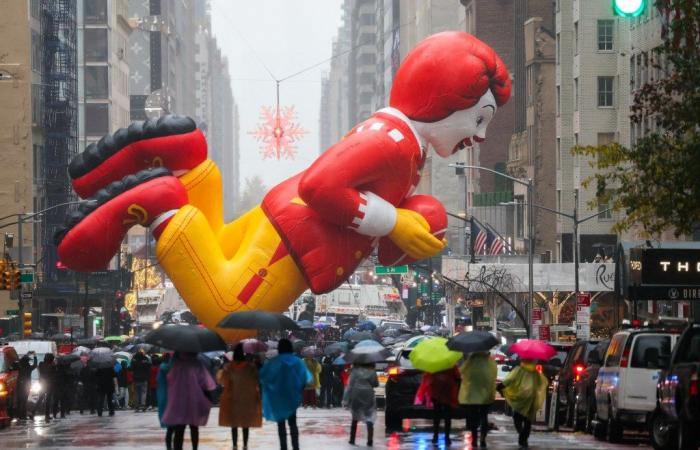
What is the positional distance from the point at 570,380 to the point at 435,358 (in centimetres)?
560

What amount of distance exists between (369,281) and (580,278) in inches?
2961

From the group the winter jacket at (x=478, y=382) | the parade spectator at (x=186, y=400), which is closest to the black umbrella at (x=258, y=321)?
the winter jacket at (x=478, y=382)

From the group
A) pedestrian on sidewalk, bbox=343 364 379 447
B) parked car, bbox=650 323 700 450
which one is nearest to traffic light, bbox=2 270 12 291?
pedestrian on sidewalk, bbox=343 364 379 447

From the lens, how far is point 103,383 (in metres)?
38.8

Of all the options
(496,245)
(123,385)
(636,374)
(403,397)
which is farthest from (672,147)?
(496,245)

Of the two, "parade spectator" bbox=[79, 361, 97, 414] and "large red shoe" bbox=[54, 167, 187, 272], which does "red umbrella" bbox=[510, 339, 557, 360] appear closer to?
"large red shoe" bbox=[54, 167, 187, 272]

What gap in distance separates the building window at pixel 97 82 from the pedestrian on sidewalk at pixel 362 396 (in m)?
104

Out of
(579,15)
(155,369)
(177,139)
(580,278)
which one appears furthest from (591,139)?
(177,139)

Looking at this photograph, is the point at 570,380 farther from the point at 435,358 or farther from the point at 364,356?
the point at 364,356

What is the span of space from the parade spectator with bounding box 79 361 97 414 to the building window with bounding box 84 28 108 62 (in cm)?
8601

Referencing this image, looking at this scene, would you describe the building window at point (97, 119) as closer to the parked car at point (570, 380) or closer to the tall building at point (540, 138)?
the tall building at point (540, 138)

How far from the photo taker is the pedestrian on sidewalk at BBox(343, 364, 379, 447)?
2464cm

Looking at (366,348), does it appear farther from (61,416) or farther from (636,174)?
(61,416)

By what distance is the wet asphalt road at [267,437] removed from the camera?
80.3ft
